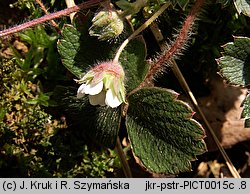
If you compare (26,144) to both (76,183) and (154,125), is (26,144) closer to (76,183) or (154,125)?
(76,183)

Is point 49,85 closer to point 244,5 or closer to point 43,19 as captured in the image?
point 43,19

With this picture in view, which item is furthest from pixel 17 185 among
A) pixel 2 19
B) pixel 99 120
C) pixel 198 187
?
pixel 2 19

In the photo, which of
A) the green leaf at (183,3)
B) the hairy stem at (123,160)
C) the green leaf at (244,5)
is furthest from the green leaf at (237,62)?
the hairy stem at (123,160)

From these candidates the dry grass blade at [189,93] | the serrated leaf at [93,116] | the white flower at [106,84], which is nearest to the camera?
the white flower at [106,84]

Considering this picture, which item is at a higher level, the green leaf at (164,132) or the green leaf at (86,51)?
the green leaf at (86,51)

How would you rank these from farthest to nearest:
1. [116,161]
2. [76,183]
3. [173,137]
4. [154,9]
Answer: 1. [116,161]
2. [154,9]
3. [76,183]
4. [173,137]

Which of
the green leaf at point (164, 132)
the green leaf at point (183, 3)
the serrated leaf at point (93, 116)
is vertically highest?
the green leaf at point (183, 3)

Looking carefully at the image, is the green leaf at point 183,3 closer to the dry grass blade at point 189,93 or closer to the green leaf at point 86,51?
the green leaf at point 86,51

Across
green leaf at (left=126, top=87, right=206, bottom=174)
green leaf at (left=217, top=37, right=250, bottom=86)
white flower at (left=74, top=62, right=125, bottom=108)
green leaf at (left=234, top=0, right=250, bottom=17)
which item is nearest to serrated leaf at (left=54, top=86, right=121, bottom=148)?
green leaf at (left=126, top=87, right=206, bottom=174)
